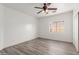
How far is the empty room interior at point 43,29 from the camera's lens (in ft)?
5.17

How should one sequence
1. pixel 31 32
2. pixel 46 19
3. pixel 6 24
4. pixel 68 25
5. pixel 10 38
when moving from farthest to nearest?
pixel 31 32 → pixel 46 19 → pixel 10 38 → pixel 6 24 → pixel 68 25

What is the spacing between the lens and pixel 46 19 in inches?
114

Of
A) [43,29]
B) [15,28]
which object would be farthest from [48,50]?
[15,28]

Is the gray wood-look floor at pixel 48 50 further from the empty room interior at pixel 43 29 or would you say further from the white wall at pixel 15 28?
the white wall at pixel 15 28

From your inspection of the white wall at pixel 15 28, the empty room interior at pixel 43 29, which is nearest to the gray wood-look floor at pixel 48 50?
the empty room interior at pixel 43 29

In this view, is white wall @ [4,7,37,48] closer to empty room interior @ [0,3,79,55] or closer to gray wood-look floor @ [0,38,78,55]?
empty room interior @ [0,3,79,55]

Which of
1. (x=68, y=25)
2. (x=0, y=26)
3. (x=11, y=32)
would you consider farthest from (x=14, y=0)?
(x=11, y=32)

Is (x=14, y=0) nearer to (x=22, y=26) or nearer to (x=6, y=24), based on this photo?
(x=6, y=24)

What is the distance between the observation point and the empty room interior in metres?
1.58

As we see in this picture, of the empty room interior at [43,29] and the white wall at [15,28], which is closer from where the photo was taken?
the empty room interior at [43,29]

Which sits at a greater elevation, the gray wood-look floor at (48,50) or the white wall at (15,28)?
the white wall at (15,28)

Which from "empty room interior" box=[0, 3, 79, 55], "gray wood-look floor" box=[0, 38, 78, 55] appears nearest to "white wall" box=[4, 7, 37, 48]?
"empty room interior" box=[0, 3, 79, 55]

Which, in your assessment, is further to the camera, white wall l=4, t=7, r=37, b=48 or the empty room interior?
white wall l=4, t=7, r=37, b=48
